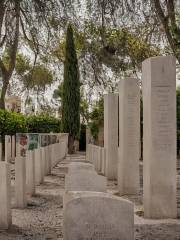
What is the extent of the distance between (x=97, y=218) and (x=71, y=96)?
3158cm

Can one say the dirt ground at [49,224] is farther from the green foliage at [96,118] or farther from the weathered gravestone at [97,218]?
the green foliage at [96,118]

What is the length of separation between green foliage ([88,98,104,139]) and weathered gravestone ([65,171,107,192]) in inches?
1122

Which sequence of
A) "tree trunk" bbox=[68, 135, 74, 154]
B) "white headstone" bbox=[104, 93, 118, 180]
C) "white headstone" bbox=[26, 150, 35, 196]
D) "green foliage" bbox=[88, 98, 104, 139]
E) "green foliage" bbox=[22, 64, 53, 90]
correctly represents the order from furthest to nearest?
"green foliage" bbox=[22, 64, 53, 90] < "green foliage" bbox=[88, 98, 104, 139] < "tree trunk" bbox=[68, 135, 74, 154] < "white headstone" bbox=[104, 93, 118, 180] < "white headstone" bbox=[26, 150, 35, 196]

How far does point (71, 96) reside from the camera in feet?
125

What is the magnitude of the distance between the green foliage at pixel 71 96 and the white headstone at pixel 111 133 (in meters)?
18.1

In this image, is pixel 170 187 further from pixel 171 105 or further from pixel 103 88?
pixel 103 88

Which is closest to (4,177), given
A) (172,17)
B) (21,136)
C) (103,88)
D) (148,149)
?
(148,149)

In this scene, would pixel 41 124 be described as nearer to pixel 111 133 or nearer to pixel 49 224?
pixel 111 133

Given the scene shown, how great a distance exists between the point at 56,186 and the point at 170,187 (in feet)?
19.9

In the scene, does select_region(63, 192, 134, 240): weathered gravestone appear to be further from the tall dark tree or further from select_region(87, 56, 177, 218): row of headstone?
the tall dark tree

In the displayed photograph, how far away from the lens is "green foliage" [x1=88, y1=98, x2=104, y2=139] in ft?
128

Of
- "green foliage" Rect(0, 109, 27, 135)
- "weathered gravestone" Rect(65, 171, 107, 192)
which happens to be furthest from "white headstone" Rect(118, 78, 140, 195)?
"green foliage" Rect(0, 109, 27, 135)

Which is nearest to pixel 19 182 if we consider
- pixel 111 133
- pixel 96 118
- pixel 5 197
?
pixel 5 197

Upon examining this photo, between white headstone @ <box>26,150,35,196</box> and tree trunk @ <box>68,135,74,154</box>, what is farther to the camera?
tree trunk @ <box>68,135,74,154</box>
